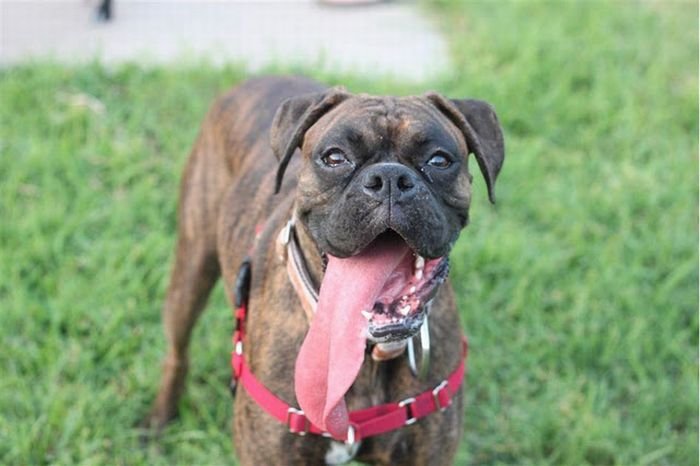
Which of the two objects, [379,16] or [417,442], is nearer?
[417,442]

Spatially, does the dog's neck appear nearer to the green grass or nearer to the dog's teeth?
the dog's teeth

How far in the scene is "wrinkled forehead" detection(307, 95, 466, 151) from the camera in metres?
2.91

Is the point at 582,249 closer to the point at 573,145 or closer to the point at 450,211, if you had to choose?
the point at 573,145

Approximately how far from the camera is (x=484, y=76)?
21.5 ft

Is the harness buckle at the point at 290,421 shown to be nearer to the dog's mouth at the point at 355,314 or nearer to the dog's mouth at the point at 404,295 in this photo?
the dog's mouth at the point at 355,314

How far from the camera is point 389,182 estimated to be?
2760 millimetres

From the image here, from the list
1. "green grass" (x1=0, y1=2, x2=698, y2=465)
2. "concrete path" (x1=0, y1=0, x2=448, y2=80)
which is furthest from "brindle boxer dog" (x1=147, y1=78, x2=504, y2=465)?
"concrete path" (x1=0, y1=0, x2=448, y2=80)

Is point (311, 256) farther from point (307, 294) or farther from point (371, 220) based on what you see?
point (371, 220)

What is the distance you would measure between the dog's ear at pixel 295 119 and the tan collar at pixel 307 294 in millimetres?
173

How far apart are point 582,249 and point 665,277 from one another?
0.41 metres

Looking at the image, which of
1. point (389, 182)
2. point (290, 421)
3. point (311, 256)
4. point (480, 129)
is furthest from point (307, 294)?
point (480, 129)

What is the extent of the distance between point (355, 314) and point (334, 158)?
0.43 meters

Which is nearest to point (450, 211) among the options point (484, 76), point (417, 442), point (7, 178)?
point (417, 442)

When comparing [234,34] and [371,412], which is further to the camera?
[234,34]
